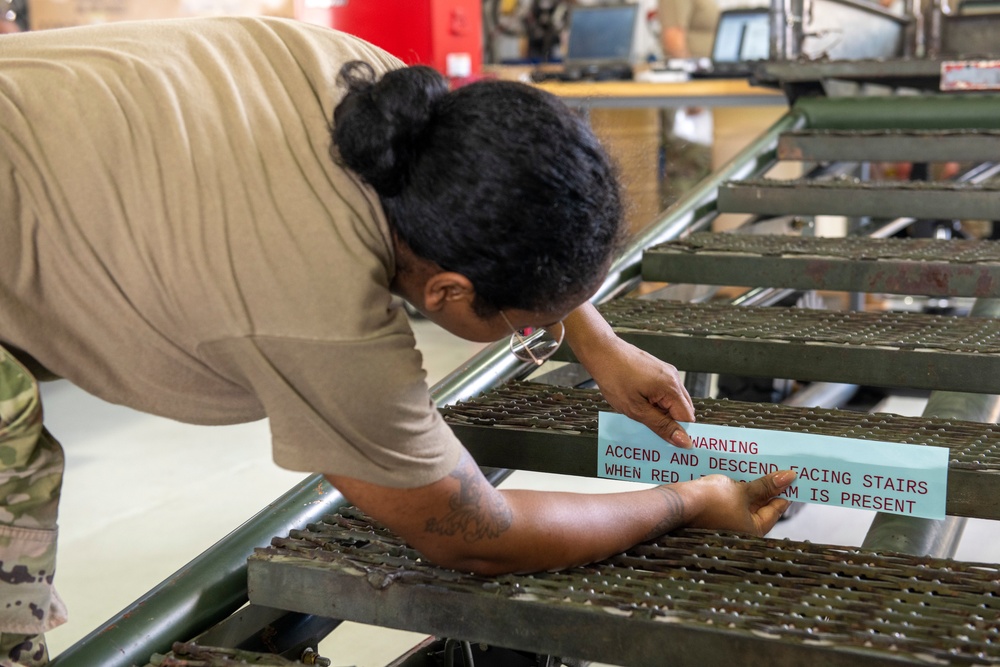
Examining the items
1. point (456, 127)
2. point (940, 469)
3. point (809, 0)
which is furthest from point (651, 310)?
point (809, 0)

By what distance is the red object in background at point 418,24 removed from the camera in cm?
692

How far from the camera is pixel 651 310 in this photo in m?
2.06

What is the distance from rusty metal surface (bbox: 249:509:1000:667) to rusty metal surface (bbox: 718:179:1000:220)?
129cm

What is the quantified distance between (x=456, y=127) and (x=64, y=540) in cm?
274

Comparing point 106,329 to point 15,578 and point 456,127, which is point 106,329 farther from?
point 456,127

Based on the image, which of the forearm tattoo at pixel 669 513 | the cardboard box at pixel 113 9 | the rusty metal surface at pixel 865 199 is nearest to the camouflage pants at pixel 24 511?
the forearm tattoo at pixel 669 513

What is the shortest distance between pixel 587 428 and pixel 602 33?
5762 mm

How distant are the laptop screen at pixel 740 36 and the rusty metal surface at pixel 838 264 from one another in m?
3.93

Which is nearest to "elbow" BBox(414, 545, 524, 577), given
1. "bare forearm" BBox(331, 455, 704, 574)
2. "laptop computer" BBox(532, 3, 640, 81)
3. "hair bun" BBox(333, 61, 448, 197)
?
"bare forearm" BBox(331, 455, 704, 574)

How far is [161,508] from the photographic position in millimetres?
3564

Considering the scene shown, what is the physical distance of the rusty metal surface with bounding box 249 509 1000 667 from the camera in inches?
42.0

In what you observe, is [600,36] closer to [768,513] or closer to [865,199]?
[865,199]

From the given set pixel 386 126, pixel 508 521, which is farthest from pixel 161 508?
pixel 386 126

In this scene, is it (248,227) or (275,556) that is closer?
(248,227)
